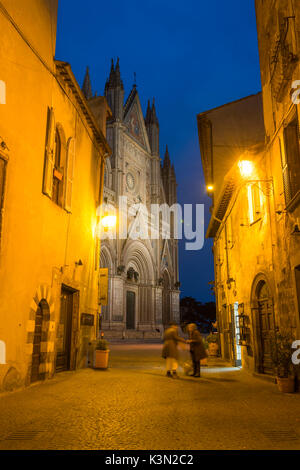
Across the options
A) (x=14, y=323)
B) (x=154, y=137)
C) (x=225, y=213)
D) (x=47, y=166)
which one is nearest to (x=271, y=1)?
(x=47, y=166)

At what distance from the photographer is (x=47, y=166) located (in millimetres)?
8516

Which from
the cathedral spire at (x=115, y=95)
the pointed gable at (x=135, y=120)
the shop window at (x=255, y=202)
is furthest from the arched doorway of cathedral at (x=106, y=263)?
the shop window at (x=255, y=202)

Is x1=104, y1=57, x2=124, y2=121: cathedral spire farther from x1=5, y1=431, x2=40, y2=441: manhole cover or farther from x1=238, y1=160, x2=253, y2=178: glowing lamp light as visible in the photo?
x1=5, y1=431, x2=40, y2=441: manhole cover

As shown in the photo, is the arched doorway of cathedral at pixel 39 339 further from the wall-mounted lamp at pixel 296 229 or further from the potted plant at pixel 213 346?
the potted plant at pixel 213 346

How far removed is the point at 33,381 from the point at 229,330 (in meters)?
8.13

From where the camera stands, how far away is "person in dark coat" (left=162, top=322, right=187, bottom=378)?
948 cm

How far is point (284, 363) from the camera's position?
718 centimetres

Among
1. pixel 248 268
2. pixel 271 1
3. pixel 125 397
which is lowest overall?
pixel 125 397

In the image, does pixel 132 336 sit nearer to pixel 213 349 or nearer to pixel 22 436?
pixel 213 349

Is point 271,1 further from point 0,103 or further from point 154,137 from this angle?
point 154,137

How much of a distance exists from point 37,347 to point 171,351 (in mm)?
3365

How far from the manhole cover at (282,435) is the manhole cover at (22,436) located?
2578 millimetres

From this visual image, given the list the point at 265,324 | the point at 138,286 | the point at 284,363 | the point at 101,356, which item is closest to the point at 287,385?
the point at 284,363

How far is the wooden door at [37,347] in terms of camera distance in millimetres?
7973
